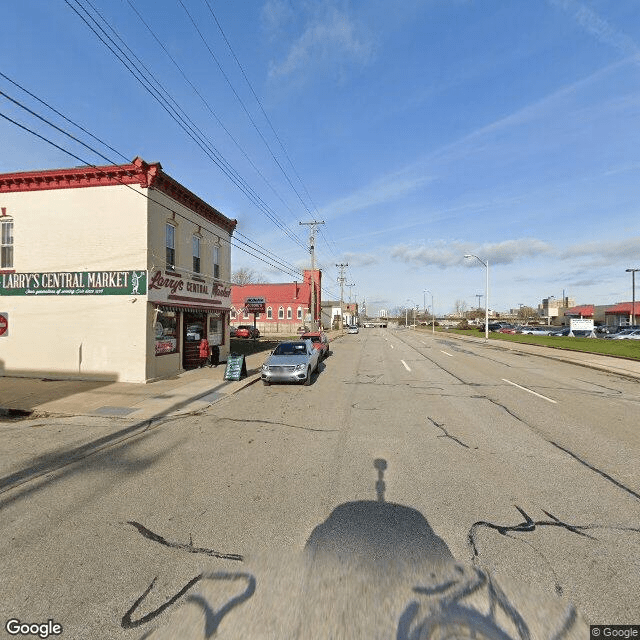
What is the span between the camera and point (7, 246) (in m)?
13.9

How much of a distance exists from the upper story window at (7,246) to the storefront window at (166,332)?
6.11 meters

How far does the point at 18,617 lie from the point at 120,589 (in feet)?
2.10

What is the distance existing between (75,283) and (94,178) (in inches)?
149

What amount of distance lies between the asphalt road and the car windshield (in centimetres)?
644

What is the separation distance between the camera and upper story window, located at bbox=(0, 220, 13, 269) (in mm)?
13828

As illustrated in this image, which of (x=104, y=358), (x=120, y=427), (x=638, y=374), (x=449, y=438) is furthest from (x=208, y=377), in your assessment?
(x=638, y=374)

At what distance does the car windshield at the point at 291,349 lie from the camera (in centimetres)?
1375

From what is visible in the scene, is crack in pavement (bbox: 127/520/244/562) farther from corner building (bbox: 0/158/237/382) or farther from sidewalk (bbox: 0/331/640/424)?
corner building (bbox: 0/158/237/382)

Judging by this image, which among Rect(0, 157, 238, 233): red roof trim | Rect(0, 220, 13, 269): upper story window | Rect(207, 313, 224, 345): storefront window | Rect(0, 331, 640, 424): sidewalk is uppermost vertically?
Rect(0, 157, 238, 233): red roof trim

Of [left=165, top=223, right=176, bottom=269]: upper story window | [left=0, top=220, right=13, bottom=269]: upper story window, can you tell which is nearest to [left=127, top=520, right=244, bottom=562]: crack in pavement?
[left=165, top=223, right=176, bottom=269]: upper story window

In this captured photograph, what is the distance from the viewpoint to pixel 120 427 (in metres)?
7.60

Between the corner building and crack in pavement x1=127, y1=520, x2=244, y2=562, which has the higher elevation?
the corner building

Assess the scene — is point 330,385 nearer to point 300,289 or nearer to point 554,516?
point 554,516

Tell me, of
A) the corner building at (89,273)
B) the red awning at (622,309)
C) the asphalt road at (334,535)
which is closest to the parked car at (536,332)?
the red awning at (622,309)
